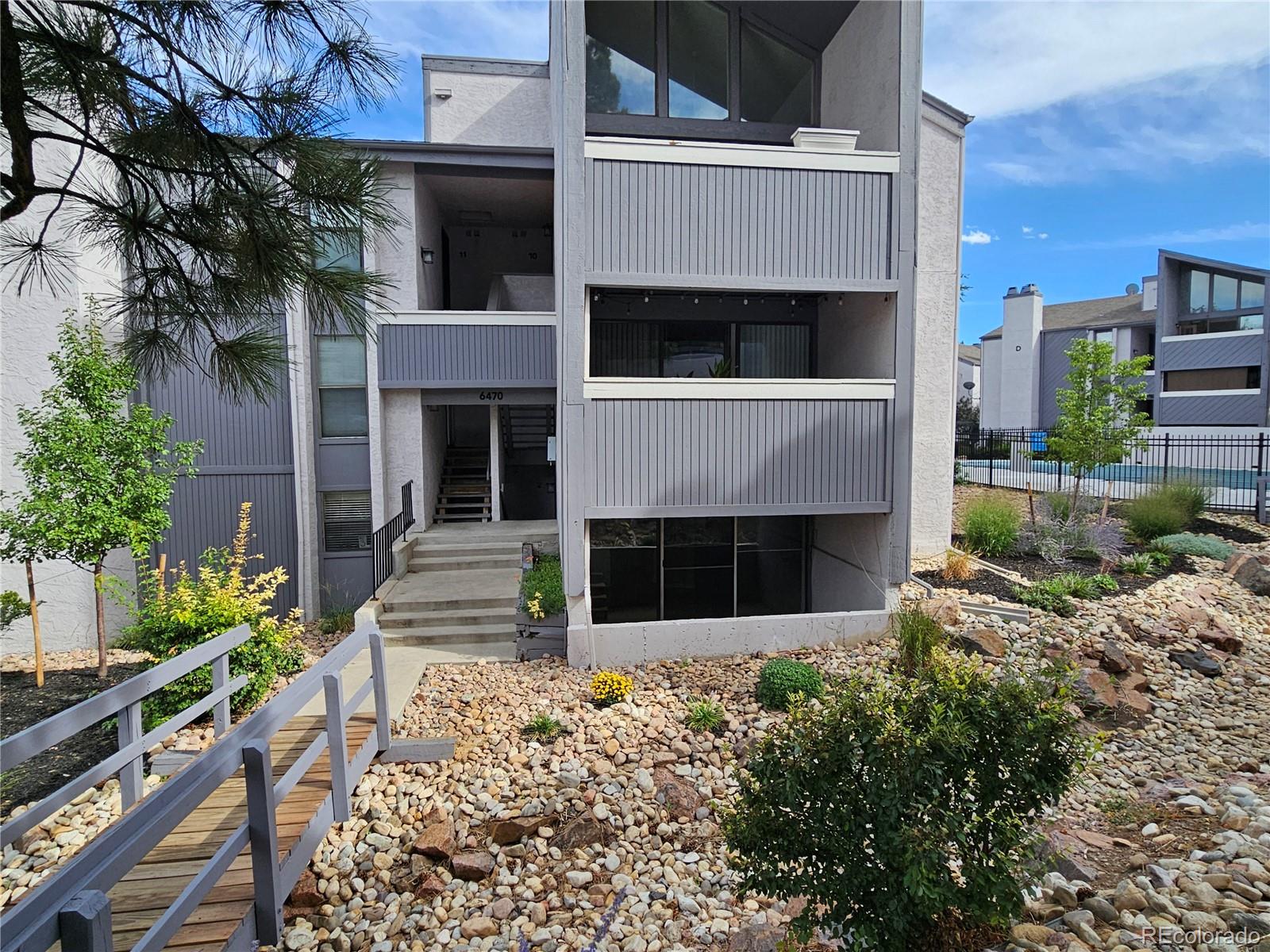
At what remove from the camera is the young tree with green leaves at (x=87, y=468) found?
281 inches

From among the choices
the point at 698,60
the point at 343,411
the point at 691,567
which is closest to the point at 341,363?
the point at 343,411

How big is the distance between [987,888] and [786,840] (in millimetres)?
806

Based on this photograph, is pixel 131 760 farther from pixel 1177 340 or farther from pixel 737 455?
pixel 1177 340

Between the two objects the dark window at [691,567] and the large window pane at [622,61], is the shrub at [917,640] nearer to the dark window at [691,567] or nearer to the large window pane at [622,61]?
the dark window at [691,567]

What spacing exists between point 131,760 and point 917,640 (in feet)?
22.5

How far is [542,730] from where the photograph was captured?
20.0 feet

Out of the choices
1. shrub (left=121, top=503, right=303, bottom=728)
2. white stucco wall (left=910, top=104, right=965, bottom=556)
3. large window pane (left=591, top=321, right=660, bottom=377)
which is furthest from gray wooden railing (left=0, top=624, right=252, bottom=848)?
white stucco wall (left=910, top=104, right=965, bottom=556)

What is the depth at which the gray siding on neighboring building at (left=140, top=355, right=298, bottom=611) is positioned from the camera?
447 inches

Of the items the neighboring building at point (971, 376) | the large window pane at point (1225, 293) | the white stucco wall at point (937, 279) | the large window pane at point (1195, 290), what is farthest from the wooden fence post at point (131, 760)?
the neighboring building at point (971, 376)

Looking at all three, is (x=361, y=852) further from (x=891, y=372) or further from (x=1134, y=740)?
(x=891, y=372)

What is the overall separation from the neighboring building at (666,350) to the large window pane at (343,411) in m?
0.04

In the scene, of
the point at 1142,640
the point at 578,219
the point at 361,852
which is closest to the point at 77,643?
the point at 361,852

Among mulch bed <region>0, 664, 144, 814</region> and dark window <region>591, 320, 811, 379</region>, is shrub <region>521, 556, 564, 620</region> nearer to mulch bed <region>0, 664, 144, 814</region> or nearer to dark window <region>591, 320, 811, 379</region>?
dark window <region>591, 320, 811, 379</region>

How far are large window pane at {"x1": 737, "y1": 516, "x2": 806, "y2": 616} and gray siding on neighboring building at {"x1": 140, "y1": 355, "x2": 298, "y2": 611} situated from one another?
7936mm
